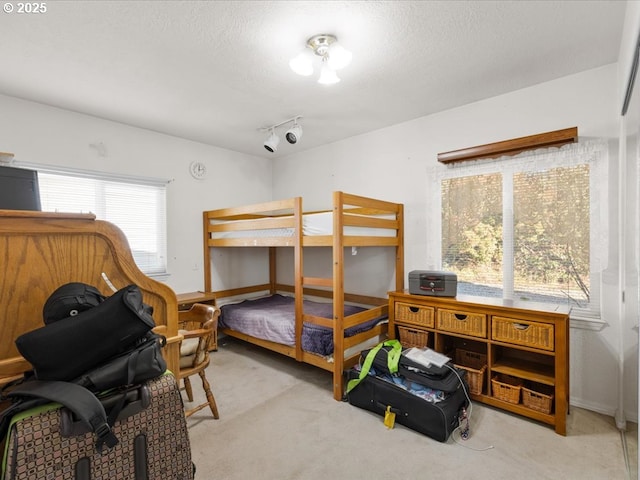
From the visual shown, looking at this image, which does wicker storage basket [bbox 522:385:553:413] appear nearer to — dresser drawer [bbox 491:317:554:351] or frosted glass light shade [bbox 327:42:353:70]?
dresser drawer [bbox 491:317:554:351]

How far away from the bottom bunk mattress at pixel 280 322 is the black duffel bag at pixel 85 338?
2.00 m

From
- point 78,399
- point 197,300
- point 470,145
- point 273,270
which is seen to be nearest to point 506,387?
point 470,145

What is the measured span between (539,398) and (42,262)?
9.35 feet

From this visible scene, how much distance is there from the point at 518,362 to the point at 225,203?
365 centimetres

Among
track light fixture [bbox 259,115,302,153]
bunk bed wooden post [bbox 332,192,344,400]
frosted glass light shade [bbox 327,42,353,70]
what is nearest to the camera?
frosted glass light shade [bbox 327,42,353,70]

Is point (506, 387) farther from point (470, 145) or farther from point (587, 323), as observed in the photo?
point (470, 145)

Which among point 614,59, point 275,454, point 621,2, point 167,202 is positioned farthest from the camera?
point 167,202

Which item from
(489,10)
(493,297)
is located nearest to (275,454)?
(493,297)

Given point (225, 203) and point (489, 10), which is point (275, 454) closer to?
point (489, 10)

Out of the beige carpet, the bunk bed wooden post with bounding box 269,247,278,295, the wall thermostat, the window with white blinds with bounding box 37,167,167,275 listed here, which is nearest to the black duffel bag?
the beige carpet

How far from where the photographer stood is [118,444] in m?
0.83

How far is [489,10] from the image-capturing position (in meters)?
1.70

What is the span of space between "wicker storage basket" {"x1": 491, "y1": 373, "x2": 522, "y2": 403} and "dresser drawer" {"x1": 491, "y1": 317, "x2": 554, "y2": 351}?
1.10 feet

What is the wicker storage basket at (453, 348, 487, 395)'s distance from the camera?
243cm
